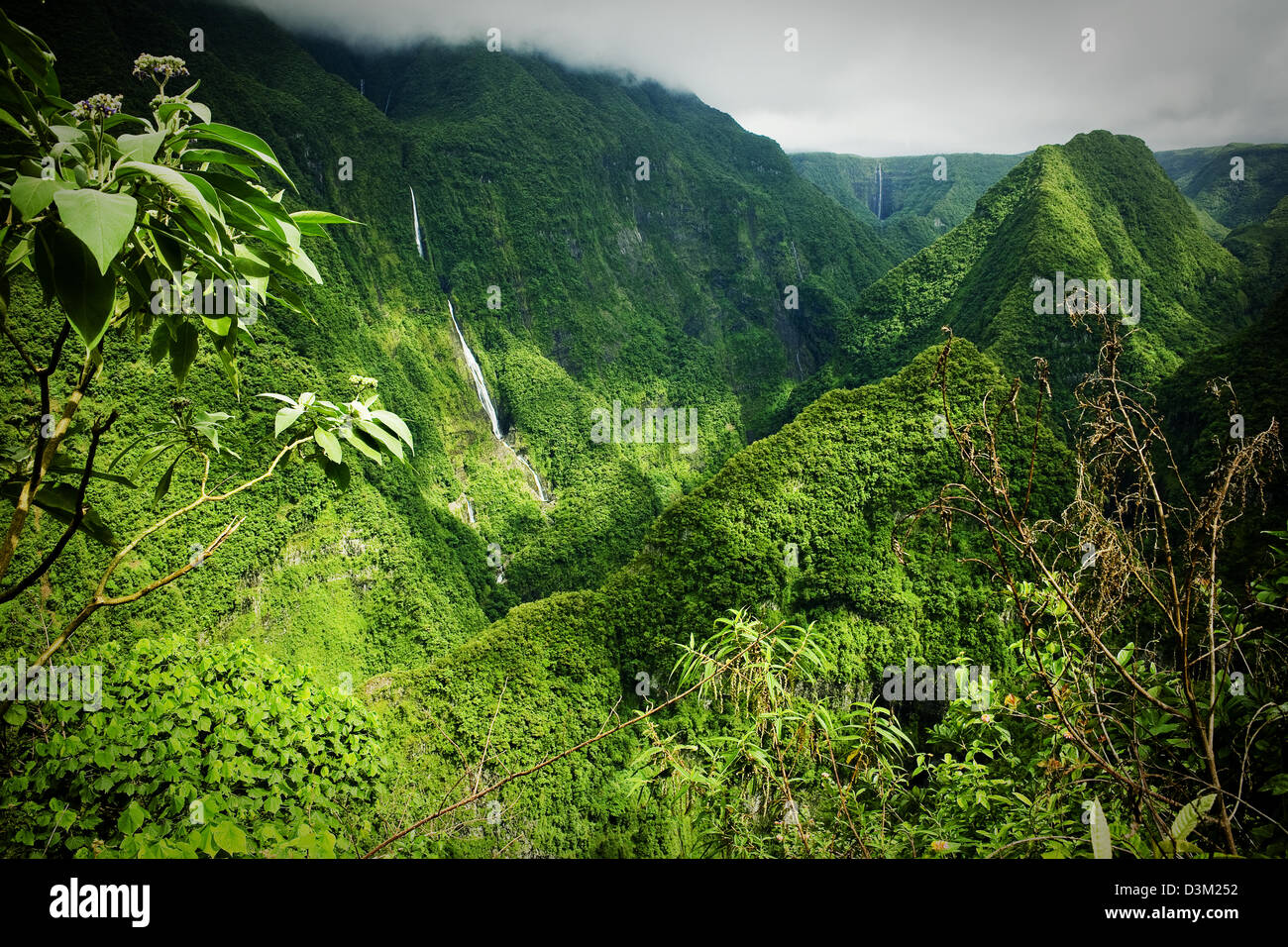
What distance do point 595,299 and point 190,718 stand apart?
→ 7281 centimetres

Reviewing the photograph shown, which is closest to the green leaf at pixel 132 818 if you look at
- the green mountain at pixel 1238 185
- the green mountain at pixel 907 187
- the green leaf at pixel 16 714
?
the green leaf at pixel 16 714

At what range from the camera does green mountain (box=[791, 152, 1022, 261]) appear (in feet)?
337

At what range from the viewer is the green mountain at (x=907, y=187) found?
103 m

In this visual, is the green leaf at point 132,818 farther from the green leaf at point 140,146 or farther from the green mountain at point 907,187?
the green mountain at point 907,187

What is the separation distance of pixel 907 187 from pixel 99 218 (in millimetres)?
142196

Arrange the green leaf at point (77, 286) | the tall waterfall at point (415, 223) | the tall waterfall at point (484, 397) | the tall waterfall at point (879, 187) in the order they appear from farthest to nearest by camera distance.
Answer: the tall waterfall at point (879, 187), the tall waterfall at point (415, 223), the tall waterfall at point (484, 397), the green leaf at point (77, 286)

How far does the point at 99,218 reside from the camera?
70cm

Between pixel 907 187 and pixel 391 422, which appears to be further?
pixel 907 187

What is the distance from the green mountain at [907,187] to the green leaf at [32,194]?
10604cm

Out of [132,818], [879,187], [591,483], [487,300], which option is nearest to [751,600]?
[132,818]

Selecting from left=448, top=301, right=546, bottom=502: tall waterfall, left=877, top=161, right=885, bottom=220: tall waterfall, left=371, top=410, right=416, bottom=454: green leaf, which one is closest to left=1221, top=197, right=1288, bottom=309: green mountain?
left=448, top=301, right=546, bottom=502: tall waterfall

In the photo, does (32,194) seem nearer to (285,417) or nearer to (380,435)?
(285,417)

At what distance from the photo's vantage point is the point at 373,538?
4316 centimetres
